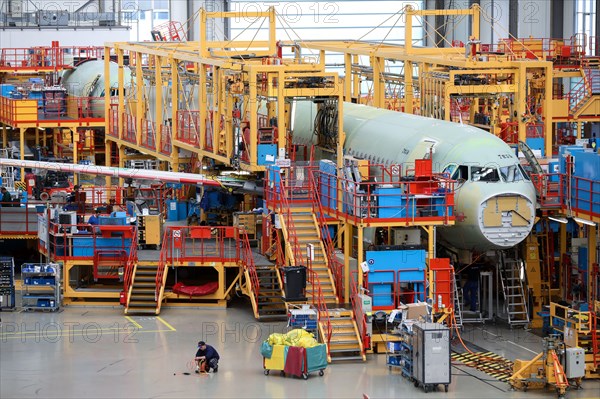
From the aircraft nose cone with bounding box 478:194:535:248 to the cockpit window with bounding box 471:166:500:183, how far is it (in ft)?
2.03

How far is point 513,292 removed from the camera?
154 ft

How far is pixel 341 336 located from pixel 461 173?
6242 millimetres

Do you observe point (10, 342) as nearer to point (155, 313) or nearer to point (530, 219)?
point (155, 313)

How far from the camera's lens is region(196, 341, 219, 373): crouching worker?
4000 cm

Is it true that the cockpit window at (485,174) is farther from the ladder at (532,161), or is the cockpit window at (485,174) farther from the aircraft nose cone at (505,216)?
the ladder at (532,161)

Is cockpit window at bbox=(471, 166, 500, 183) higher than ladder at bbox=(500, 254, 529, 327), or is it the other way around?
cockpit window at bbox=(471, 166, 500, 183)

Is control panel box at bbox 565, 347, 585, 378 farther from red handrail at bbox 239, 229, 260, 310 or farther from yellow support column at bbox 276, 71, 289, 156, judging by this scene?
yellow support column at bbox 276, 71, 289, 156

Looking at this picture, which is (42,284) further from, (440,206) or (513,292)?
(513,292)

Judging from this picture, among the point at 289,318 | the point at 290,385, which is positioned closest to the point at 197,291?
the point at 289,318

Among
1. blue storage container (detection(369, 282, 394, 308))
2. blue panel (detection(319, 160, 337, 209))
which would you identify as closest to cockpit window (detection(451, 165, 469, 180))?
blue panel (detection(319, 160, 337, 209))

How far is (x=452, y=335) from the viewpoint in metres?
44.4

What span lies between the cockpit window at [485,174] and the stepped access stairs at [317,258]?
4.84 metres

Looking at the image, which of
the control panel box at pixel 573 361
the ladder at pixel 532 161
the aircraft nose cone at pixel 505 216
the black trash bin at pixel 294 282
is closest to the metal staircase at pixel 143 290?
the black trash bin at pixel 294 282

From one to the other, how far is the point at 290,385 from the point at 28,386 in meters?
6.62
